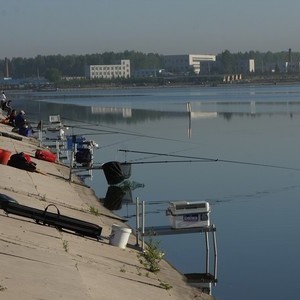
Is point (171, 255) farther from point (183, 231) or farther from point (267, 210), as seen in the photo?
point (267, 210)

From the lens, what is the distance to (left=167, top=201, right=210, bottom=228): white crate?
58.6 ft

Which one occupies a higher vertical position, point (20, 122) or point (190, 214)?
point (190, 214)

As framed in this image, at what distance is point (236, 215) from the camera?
2388cm

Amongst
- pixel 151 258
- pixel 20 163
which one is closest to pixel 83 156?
pixel 20 163

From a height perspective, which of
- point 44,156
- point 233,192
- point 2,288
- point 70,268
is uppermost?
point 2,288

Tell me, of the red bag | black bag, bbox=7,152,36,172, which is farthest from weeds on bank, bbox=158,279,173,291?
the red bag

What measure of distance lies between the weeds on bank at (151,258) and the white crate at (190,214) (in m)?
0.74

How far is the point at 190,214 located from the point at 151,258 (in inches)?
Answer: 67.7

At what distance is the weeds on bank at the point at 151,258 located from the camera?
15883 millimetres

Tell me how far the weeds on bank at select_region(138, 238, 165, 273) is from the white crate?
2.43ft

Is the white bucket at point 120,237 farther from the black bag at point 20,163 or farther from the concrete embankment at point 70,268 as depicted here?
the black bag at point 20,163

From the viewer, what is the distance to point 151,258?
16578 mm

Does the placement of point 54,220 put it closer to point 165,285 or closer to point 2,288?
point 165,285

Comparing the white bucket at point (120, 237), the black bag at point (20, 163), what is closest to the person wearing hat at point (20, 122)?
the black bag at point (20, 163)
